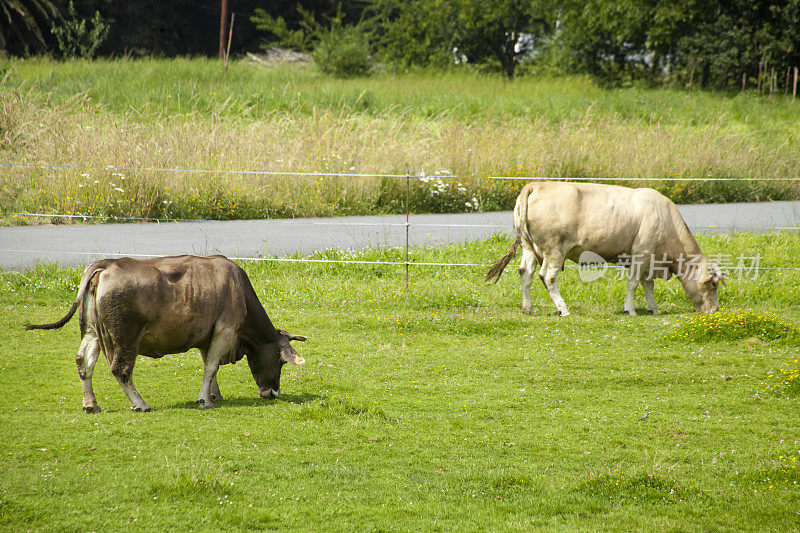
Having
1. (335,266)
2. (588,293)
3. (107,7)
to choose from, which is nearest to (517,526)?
(588,293)

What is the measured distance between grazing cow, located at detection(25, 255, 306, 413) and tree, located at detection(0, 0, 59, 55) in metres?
26.5

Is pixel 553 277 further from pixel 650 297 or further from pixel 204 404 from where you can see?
pixel 204 404

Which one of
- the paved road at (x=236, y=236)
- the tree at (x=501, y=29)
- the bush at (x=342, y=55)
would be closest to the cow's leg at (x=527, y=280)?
the paved road at (x=236, y=236)

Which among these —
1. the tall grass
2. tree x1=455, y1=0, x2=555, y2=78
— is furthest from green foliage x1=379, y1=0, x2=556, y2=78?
the tall grass

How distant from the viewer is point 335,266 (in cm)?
1174

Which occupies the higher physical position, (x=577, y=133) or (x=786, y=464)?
(x=577, y=133)

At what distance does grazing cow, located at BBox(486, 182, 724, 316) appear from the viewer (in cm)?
964

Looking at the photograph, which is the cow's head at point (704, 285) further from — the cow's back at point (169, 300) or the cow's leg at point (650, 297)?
the cow's back at point (169, 300)

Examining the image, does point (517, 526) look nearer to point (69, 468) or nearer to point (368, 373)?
point (69, 468)

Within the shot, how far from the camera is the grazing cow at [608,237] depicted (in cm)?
964

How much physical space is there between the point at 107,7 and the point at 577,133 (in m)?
25.2

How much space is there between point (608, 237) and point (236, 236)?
598cm

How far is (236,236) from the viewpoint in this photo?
12766 mm

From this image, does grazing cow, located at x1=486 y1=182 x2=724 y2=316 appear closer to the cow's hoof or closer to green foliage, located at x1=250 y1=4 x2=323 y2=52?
the cow's hoof
